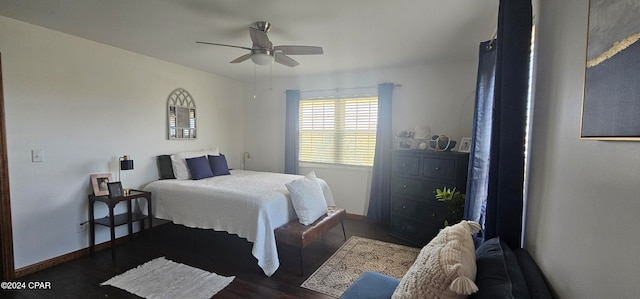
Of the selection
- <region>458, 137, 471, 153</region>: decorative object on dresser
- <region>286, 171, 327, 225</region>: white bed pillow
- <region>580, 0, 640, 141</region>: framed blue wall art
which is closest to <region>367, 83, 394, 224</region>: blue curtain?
<region>458, 137, 471, 153</region>: decorative object on dresser

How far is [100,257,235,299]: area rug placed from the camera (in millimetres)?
2309

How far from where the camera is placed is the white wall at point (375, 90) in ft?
12.2

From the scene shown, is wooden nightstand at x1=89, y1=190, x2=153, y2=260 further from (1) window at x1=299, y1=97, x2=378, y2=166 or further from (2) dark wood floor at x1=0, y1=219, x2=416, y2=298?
(1) window at x1=299, y1=97, x2=378, y2=166

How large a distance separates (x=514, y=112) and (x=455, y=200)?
160cm

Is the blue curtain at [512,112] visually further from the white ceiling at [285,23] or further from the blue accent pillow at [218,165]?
the blue accent pillow at [218,165]

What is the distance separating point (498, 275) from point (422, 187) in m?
2.41

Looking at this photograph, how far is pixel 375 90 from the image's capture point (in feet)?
14.1

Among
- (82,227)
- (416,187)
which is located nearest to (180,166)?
(82,227)

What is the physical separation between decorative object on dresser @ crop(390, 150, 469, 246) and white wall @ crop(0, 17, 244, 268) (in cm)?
339

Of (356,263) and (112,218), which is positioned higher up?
(112,218)

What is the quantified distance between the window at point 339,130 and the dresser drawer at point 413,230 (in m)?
1.10

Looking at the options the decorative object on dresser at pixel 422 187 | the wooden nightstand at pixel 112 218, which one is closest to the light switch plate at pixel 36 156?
the wooden nightstand at pixel 112 218

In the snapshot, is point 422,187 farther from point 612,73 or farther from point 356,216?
point 612,73

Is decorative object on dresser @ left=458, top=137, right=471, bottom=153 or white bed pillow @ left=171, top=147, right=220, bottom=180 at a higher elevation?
decorative object on dresser @ left=458, top=137, right=471, bottom=153
